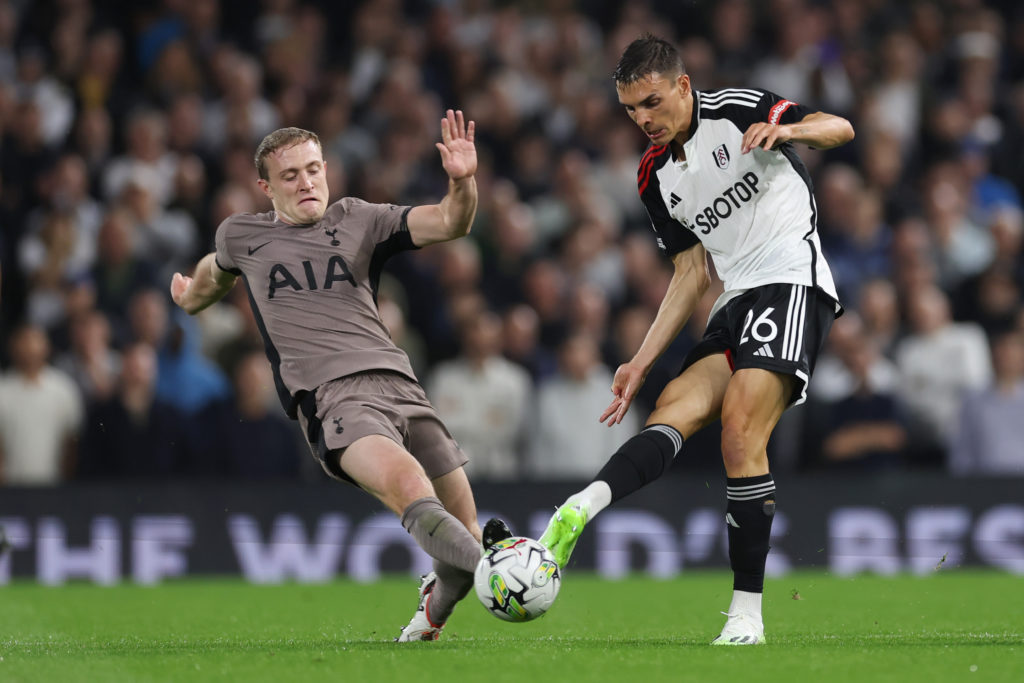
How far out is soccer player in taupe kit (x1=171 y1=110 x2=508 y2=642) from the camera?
19.6ft

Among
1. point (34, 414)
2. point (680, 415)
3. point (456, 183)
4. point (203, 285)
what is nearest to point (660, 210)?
point (680, 415)

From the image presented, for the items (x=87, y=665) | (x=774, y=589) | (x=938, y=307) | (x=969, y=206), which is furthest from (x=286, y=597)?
(x=969, y=206)

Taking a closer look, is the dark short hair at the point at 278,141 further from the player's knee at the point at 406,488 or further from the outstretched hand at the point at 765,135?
the outstretched hand at the point at 765,135

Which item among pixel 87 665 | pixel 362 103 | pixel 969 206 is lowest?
pixel 87 665

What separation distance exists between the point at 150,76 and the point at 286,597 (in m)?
6.12

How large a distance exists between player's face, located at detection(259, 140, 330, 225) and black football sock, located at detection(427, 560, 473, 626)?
157cm

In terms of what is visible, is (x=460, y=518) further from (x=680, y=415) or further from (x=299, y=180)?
(x=299, y=180)

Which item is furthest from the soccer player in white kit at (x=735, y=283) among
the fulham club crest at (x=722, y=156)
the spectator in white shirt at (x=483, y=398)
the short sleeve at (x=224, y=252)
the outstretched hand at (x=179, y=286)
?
the spectator in white shirt at (x=483, y=398)

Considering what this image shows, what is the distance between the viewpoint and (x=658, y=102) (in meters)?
5.99

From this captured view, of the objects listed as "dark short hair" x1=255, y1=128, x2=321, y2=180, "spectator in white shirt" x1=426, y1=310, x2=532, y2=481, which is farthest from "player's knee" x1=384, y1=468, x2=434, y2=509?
"spectator in white shirt" x1=426, y1=310, x2=532, y2=481

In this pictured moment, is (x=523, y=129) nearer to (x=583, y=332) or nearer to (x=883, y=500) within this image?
(x=583, y=332)

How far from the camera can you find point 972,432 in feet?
36.1

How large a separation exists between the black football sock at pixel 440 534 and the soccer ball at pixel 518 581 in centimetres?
16

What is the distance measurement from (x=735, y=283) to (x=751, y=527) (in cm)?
103
